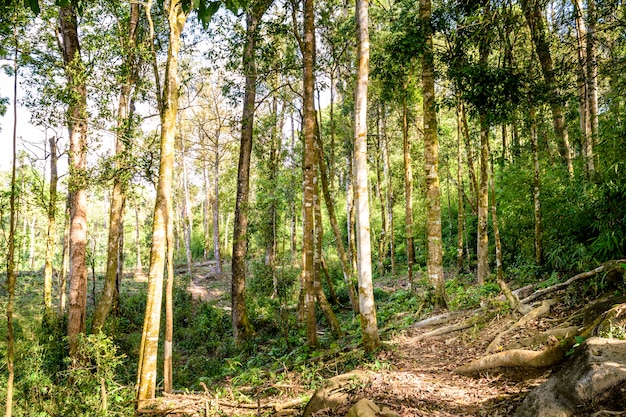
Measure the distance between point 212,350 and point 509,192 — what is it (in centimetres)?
1012

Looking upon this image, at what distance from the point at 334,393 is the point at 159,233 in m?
3.36

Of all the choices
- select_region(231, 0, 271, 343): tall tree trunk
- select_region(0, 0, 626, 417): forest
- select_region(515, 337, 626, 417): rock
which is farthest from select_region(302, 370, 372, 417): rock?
select_region(231, 0, 271, 343): tall tree trunk

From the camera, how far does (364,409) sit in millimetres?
3424

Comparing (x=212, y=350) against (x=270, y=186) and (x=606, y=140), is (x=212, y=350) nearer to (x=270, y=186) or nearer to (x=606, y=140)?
(x=270, y=186)

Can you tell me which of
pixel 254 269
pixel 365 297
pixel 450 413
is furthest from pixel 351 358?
pixel 254 269

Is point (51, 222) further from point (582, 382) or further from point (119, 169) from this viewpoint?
point (582, 382)

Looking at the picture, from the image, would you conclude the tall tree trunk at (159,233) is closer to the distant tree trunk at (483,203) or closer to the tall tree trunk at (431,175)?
the tall tree trunk at (431,175)

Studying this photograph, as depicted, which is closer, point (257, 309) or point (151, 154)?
point (151, 154)

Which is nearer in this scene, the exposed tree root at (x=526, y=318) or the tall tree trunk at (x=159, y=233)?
the exposed tree root at (x=526, y=318)

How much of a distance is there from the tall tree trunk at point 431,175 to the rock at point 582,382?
15.7ft

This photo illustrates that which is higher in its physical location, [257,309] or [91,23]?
[91,23]

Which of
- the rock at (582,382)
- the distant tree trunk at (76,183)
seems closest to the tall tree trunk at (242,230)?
the distant tree trunk at (76,183)

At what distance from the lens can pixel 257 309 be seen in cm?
1363

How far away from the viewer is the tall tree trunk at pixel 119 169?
8.80 metres
